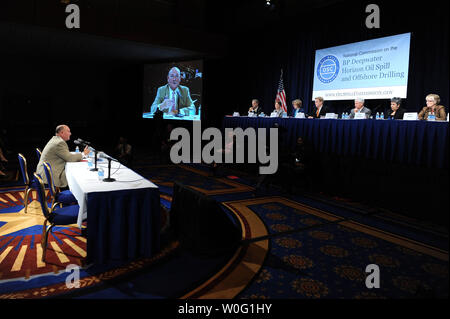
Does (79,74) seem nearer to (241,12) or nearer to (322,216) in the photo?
(241,12)

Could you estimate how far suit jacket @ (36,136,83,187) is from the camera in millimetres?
4016

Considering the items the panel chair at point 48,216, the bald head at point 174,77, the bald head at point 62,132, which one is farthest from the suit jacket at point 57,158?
the bald head at point 174,77

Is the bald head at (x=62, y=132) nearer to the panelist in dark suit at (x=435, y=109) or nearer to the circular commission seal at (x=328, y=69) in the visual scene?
the panelist in dark suit at (x=435, y=109)

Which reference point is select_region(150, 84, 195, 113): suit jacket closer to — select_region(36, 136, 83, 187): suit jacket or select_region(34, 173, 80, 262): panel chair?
select_region(36, 136, 83, 187): suit jacket

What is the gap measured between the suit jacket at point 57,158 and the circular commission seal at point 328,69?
5745 millimetres

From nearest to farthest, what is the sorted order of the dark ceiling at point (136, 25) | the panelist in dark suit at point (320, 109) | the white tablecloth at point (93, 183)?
the white tablecloth at point (93, 183)
the panelist in dark suit at point (320, 109)
the dark ceiling at point (136, 25)

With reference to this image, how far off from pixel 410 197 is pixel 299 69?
4.79 meters

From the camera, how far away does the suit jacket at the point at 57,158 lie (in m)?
4.02

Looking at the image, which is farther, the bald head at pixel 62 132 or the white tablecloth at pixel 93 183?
the bald head at pixel 62 132

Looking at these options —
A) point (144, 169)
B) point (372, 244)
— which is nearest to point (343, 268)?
point (372, 244)

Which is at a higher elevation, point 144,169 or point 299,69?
point 299,69
